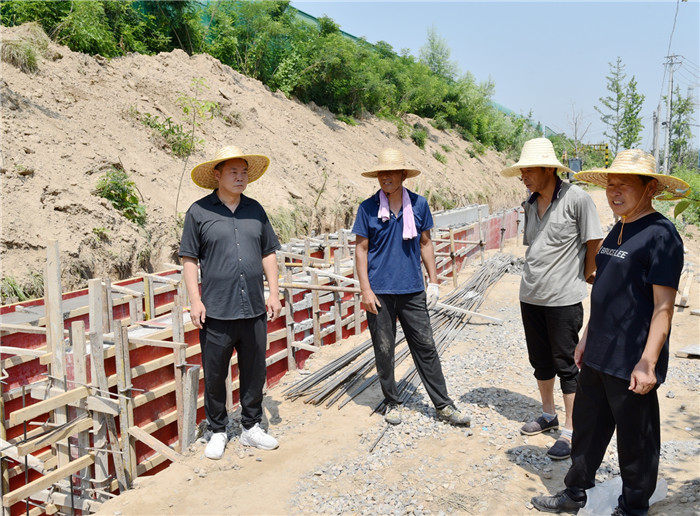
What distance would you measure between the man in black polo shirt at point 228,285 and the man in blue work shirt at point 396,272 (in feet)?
2.55

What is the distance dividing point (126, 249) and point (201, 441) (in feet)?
18.4

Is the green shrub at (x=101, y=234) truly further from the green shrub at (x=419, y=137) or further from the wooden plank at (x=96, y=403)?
A: the green shrub at (x=419, y=137)

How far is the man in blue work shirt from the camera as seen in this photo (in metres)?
4.13

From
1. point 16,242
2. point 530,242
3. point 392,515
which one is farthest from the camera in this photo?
point 16,242

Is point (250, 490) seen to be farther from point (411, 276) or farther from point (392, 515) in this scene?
point (411, 276)

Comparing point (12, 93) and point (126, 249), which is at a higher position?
point (12, 93)

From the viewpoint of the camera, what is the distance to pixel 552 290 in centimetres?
358

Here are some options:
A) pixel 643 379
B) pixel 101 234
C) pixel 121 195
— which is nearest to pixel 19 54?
pixel 121 195

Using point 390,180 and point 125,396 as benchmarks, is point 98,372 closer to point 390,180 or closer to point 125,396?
point 125,396

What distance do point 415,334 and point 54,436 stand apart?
8.89ft

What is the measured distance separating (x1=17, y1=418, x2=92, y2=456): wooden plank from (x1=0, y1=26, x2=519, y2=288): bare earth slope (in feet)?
14.2

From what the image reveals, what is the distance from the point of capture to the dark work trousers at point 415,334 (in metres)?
4.14

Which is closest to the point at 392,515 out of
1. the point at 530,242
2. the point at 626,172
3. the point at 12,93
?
the point at 530,242

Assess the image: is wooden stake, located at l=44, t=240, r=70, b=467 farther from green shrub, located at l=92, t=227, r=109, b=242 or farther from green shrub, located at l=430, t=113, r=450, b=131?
green shrub, located at l=430, t=113, r=450, b=131
